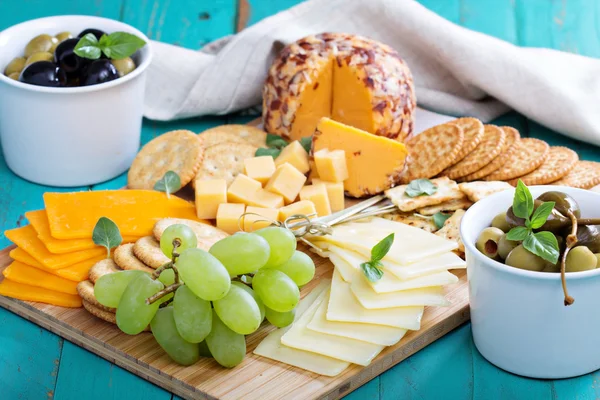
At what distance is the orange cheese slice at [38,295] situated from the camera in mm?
1920

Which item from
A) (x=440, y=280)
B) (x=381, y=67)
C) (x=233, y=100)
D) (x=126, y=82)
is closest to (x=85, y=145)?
(x=126, y=82)

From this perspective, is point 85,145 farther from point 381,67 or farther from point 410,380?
point 410,380

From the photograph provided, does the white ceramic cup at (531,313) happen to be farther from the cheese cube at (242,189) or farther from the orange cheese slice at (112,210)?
the orange cheese slice at (112,210)

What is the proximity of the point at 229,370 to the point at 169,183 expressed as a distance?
Answer: 2.30ft

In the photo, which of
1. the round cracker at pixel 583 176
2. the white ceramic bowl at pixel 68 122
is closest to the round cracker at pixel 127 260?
the white ceramic bowl at pixel 68 122

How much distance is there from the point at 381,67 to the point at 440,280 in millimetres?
813

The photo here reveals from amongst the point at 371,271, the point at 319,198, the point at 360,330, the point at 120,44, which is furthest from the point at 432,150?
the point at 120,44

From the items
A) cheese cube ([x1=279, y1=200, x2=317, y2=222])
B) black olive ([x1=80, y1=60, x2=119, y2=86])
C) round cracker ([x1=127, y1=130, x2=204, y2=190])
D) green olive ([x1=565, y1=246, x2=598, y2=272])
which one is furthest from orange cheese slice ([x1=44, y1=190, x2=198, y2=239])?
green olive ([x1=565, y1=246, x2=598, y2=272])

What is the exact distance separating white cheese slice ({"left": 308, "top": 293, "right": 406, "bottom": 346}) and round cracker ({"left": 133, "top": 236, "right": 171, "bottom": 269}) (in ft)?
1.15

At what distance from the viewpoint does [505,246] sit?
1679 millimetres

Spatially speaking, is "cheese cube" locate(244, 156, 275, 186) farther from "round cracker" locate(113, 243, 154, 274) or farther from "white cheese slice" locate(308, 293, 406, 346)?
"white cheese slice" locate(308, 293, 406, 346)

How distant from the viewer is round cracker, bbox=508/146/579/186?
2.31m

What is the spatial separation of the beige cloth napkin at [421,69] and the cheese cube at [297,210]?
74cm

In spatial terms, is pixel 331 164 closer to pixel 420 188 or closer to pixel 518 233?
pixel 420 188
